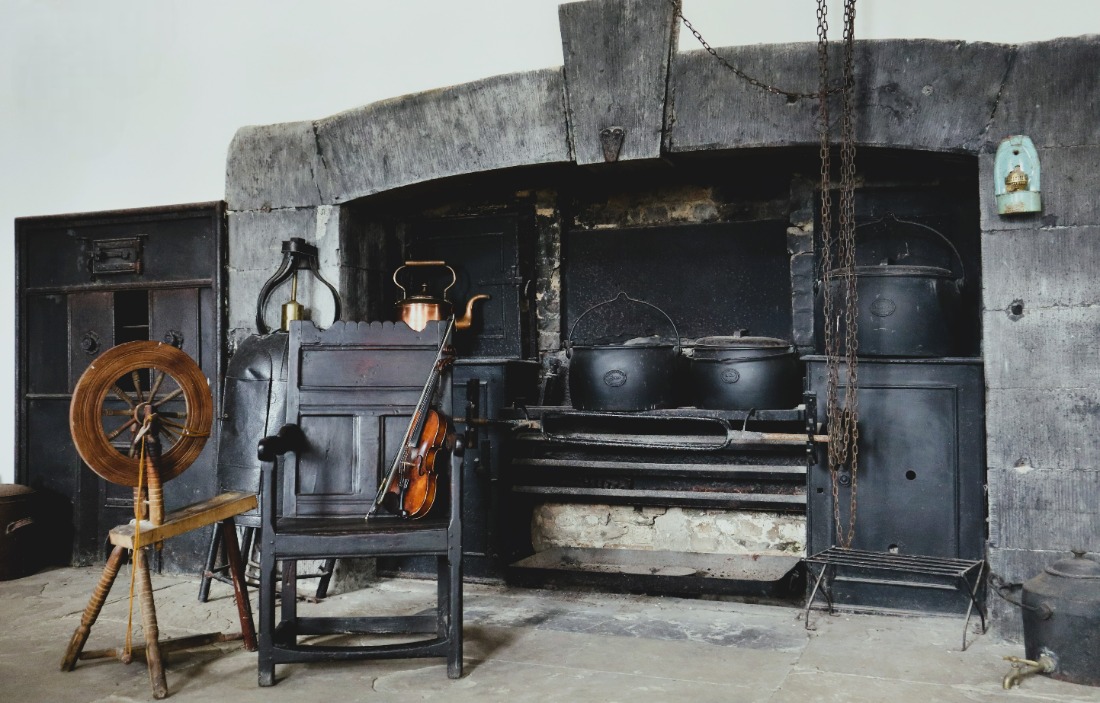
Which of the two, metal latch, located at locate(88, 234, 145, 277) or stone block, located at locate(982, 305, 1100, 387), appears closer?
stone block, located at locate(982, 305, 1100, 387)

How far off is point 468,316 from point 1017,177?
2.62 m

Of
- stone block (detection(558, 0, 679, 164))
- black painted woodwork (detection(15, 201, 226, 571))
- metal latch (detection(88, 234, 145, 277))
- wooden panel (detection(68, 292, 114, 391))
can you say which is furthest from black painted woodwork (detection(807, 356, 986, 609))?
wooden panel (detection(68, 292, 114, 391))

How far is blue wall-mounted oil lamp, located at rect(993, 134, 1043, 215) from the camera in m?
3.51

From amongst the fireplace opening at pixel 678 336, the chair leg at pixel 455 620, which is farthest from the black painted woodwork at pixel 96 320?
the chair leg at pixel 455 620

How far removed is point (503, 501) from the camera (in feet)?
14.8

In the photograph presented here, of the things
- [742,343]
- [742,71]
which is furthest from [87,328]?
[742,71]

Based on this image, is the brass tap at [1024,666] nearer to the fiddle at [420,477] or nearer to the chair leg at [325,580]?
the fiddle at [420,477]

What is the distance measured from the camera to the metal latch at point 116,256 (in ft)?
16.3

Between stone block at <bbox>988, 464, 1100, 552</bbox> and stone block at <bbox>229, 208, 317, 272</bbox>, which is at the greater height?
stone block at <bbox>229, 208, 317, 272</bbox>

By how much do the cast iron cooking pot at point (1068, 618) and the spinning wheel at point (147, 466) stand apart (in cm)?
280

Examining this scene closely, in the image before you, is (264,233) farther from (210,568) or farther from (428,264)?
(210,568)

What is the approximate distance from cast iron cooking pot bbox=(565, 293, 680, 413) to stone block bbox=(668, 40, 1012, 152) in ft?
2.97

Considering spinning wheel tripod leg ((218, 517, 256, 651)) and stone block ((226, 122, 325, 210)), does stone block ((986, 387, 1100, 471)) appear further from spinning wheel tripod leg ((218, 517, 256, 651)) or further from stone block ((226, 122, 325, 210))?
stone block ((226, 122, 325, 210))

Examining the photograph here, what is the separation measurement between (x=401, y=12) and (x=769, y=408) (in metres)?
2.61
